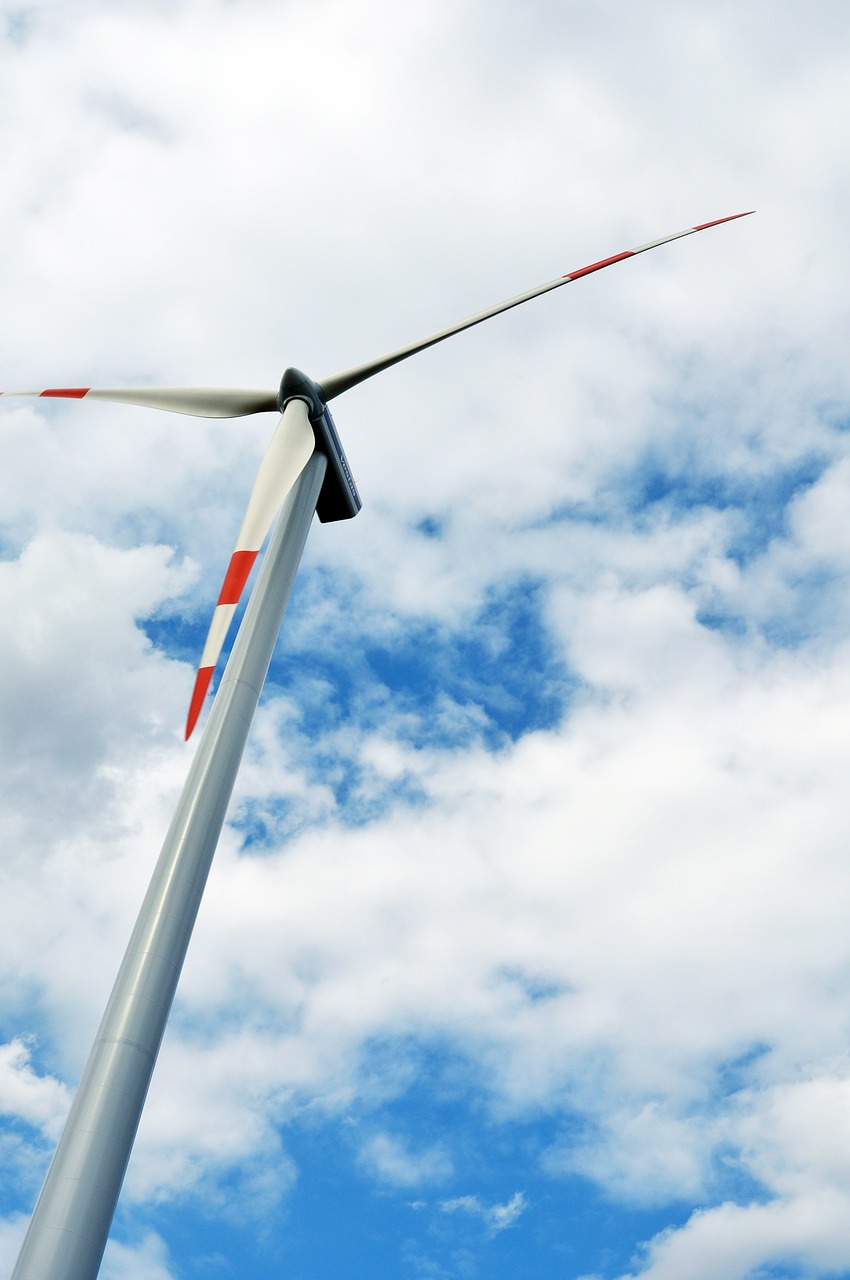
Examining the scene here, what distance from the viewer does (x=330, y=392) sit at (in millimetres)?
31516

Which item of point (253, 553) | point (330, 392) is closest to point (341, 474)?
point (330, 392)

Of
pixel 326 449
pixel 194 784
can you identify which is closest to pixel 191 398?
pixel 326 449

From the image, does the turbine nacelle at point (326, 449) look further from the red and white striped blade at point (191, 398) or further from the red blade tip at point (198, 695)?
the red blade tip at point (198, 695)

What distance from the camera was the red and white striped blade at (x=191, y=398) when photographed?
103 feet

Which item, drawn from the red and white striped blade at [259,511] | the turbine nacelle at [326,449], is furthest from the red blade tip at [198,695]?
the turbine nacelle at [326,449]

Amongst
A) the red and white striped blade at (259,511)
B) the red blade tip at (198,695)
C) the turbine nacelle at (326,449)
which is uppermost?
the turbine nacelle at (326,449)

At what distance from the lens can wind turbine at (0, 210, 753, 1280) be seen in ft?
60.6

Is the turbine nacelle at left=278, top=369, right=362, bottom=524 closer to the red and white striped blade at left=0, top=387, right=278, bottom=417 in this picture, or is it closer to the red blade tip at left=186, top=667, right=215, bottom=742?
the red and white striped blade at left=0, top=387, right=278, bottom=417

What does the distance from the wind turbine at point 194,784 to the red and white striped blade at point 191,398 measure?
30mm

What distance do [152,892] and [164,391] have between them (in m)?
16.4

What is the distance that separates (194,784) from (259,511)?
708cm

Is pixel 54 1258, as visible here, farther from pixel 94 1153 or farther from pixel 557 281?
pixel 557 281

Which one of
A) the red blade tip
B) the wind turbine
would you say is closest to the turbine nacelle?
the wind turbine

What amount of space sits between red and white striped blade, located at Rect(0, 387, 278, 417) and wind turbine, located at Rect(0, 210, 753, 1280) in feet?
0.10
